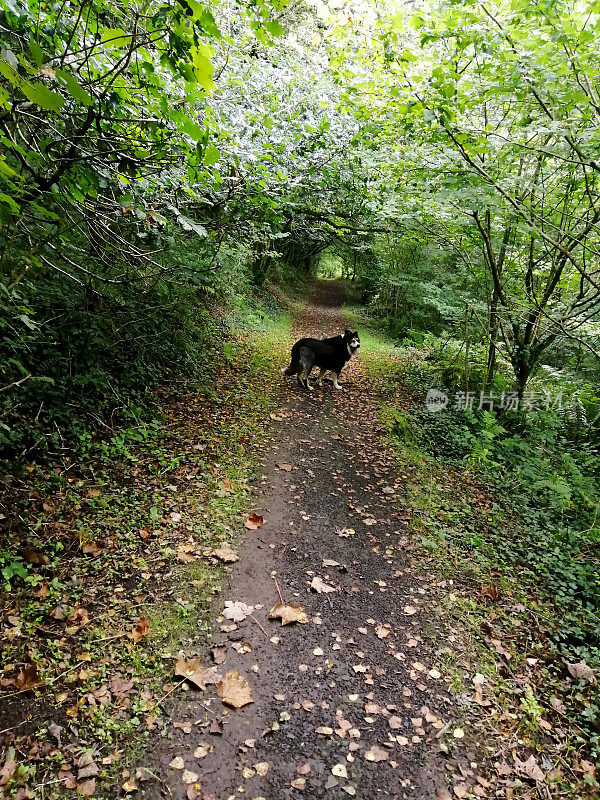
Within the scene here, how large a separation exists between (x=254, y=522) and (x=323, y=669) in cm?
201

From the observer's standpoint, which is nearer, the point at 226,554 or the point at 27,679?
→ the point at 27,679

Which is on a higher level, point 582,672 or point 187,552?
point 582,672

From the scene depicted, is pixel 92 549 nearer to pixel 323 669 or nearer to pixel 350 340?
pixel 323 669

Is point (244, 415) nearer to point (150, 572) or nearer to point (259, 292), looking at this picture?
point (150, 572)

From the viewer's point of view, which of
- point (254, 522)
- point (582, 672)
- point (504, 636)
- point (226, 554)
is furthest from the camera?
point (254, 522)

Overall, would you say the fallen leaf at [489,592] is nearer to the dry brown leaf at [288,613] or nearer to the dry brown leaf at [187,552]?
the dry brown leaf at [288,613]

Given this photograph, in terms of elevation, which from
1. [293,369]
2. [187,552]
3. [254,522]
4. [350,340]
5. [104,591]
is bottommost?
[104,591]

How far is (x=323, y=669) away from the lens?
3.83 meters

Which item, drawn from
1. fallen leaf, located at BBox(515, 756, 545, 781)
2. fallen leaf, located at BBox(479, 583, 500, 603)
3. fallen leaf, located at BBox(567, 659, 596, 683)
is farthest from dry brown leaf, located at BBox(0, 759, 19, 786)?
fallen leaf, located at BBox(567, 659, 596, 683)

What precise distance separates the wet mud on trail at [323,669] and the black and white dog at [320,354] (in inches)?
156

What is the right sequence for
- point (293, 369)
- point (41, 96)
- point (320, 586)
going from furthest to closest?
point (293, 369)
point (320, 586)
point (41, 96)

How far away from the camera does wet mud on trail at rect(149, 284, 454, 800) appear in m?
3.04

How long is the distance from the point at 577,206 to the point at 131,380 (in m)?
7.83

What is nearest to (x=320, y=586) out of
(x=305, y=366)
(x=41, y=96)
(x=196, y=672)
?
(x=196, y=672)
